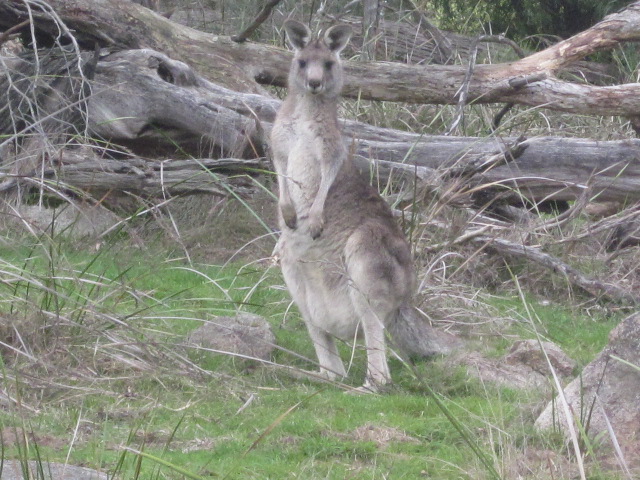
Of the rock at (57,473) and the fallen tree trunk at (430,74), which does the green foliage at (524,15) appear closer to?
the fallen tree trunk at (430,74)

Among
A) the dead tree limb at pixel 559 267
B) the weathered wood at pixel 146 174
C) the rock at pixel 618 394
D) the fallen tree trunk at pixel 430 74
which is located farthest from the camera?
the fallen tree trunk at pixel 430 74

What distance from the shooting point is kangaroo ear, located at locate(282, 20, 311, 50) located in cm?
657

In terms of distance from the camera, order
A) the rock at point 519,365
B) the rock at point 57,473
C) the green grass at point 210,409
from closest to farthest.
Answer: the rock at point 57,473, the green grass at point 210,409, the rock at point 519,365

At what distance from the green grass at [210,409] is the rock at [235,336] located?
0.08 m

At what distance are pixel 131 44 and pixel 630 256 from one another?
4.49 metres

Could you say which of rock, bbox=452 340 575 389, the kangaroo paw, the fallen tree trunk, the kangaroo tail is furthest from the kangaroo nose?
the fallen tree trunk

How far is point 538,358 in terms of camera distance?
5699 mm

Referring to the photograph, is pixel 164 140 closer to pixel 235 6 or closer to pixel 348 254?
pixel 348 254

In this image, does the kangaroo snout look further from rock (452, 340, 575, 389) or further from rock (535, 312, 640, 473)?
rock (535, 312, 640, 473)

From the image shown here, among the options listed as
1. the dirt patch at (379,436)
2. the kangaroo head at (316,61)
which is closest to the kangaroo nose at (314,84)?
the kangaroo head at (316,61)

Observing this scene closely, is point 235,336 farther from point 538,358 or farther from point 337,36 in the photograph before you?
point 337,36

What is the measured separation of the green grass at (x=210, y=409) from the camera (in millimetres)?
4062

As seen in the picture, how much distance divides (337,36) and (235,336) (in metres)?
2.21

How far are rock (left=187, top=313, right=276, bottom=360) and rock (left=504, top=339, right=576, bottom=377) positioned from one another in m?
1.35
